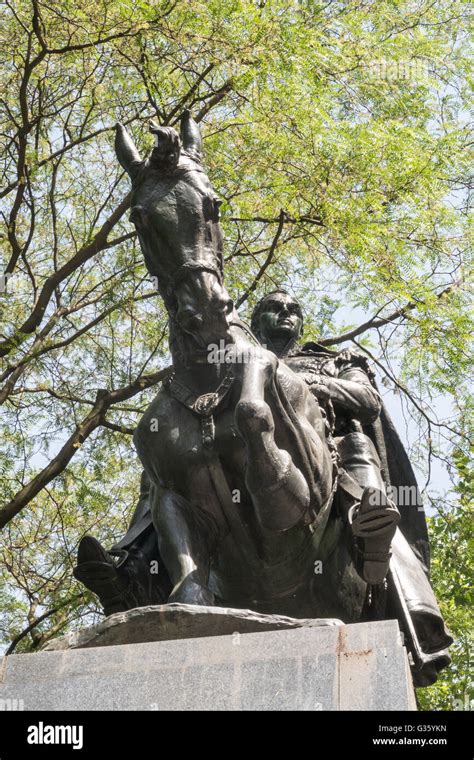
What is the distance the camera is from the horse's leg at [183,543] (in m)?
6.55

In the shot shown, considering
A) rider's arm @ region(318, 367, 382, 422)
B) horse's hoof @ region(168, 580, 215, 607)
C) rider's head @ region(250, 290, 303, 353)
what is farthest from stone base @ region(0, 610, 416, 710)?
rider's head @ region(250, 290, 303, 353)

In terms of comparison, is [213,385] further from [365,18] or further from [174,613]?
[365,18]

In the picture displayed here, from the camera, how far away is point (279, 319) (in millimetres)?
8906

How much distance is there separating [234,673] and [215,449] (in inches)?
65.2

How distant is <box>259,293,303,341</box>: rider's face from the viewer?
890cm

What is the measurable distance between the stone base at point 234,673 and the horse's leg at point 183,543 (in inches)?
28.0

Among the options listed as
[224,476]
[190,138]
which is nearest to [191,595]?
[224,476]

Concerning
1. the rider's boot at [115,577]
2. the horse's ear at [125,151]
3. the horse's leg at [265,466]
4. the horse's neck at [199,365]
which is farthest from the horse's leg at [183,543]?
the horse's ear at [125,151]

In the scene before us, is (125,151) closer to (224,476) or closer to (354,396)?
(224,476)

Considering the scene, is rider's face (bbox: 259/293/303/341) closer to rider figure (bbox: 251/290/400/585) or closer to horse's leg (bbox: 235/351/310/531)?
rider figure (bbox: 251/290/400/585)

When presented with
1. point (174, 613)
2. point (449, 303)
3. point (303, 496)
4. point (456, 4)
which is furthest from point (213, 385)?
point (456, 4)

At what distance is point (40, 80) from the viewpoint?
13656mm

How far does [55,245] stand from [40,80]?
1.83m

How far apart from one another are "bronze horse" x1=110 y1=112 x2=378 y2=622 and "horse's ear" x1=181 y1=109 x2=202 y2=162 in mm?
99
